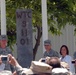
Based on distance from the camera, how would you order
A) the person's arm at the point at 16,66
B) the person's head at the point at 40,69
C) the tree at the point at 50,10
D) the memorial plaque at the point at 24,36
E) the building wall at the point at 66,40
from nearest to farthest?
the person's head at the point at 40,69
the person's arm at the point at 16,66
the memorial plaque at the point at 24,36
the tree at the point at 50,10
the building wall at the point at 66,40

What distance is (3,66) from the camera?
784 cm

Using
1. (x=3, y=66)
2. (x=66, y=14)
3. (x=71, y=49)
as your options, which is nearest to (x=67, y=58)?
(x=3, y=66)

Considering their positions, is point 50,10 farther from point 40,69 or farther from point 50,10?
point 40,69

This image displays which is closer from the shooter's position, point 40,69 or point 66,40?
point 40,69

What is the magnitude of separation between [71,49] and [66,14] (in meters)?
8.60

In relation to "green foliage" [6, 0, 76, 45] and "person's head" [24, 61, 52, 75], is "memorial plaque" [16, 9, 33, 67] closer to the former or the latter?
"green foliage" [6, 0, 76, 45]

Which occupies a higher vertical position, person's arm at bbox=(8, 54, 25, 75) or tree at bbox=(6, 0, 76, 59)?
tree at bbox=(6, 0, 76, 59)

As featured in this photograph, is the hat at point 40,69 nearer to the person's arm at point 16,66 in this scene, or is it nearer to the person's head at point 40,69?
the person's head at point 40,69

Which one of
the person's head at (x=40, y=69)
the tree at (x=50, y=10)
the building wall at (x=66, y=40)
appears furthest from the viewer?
the building wall at (x=66, y=40)

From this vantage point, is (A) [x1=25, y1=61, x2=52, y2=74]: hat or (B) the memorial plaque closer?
(A) [x1=25, y1=61, x2=52, y2=74]: hat

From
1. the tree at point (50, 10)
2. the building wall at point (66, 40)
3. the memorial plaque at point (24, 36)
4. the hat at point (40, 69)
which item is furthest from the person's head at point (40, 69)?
the building wall at point (66, 40)

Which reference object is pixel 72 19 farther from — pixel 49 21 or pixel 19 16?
pixel 19 16

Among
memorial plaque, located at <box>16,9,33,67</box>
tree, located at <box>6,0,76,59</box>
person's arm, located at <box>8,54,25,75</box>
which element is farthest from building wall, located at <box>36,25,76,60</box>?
person's arm, located at <box>8,54,25,75</box>

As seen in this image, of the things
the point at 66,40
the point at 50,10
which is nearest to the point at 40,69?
the point at 50,10
